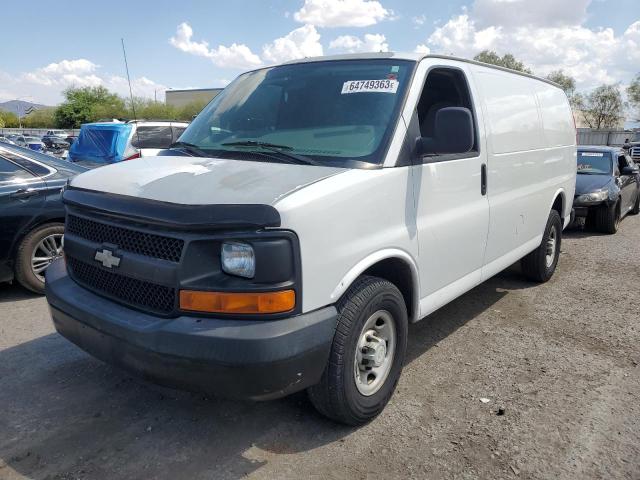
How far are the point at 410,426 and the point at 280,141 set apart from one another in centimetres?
190

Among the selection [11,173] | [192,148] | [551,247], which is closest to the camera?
[192,148]

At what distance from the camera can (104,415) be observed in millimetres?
3248

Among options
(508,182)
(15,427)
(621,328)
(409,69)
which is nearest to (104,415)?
(15,427)

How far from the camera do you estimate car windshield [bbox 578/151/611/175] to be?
34.2 ft

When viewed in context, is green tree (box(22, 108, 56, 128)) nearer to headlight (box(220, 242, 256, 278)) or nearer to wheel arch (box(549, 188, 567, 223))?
wheel arch (box(549, 188, 567, 223))

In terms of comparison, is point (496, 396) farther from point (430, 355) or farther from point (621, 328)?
point (621, 328)

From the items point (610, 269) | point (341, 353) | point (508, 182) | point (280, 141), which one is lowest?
point (610, 269)

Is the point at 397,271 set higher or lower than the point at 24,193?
lower

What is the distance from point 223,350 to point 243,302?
9.0 inches

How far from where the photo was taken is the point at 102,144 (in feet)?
30.3

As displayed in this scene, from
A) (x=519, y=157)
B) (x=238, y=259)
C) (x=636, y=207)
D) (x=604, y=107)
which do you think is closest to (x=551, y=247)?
(x=519, y=157)

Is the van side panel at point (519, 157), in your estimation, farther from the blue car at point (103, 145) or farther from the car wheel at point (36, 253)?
the blue car at point (103, 145)

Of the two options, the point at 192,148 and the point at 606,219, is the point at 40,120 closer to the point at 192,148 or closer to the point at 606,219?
the point at 606,219

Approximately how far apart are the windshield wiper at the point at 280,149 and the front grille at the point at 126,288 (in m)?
1.05
